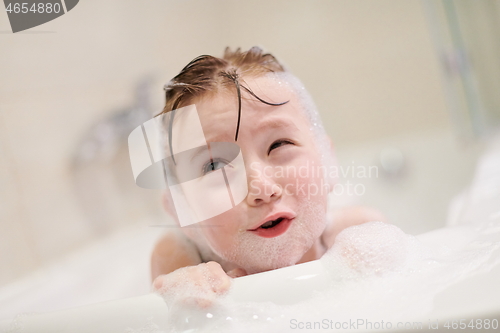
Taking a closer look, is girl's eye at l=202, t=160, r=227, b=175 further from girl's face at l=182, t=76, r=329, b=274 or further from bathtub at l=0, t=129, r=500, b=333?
bathtub at l=0, t=129, r=500, b=333

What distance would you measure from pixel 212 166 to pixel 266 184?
3.8 inches

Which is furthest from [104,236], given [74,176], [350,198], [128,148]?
[350,198]

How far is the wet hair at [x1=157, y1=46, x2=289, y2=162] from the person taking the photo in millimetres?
636

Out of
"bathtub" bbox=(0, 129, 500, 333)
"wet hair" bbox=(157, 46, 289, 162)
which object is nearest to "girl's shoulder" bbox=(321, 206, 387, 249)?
"bathtub" bbox=(0, 129, 500, 333)

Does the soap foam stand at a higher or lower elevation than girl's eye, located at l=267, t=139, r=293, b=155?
lower

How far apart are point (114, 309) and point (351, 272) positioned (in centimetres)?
32

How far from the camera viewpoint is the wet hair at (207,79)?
2.09 feet

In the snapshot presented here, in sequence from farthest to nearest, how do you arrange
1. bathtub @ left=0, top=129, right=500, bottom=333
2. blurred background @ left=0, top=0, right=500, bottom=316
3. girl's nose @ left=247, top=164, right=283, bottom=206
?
blurred background @ left=0, top=0, right=500, bottom=316, girl's nose @ left=247, top=164, right=283, bottom=206, bathtub @ left=0, top=129, right=500, bottom=333

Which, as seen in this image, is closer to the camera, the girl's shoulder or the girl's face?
the girl's face

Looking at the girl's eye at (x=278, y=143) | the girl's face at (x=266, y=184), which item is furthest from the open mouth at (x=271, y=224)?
the girl's eye at (x=278, y=143)

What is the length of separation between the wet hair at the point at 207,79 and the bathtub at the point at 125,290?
0.84 feet

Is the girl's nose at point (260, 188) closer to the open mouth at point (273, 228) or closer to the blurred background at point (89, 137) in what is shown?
the open mouth at point (273, 228)

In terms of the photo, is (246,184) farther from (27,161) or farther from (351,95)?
(351,95)

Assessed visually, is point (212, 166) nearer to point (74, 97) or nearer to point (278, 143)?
point (278, 143)
